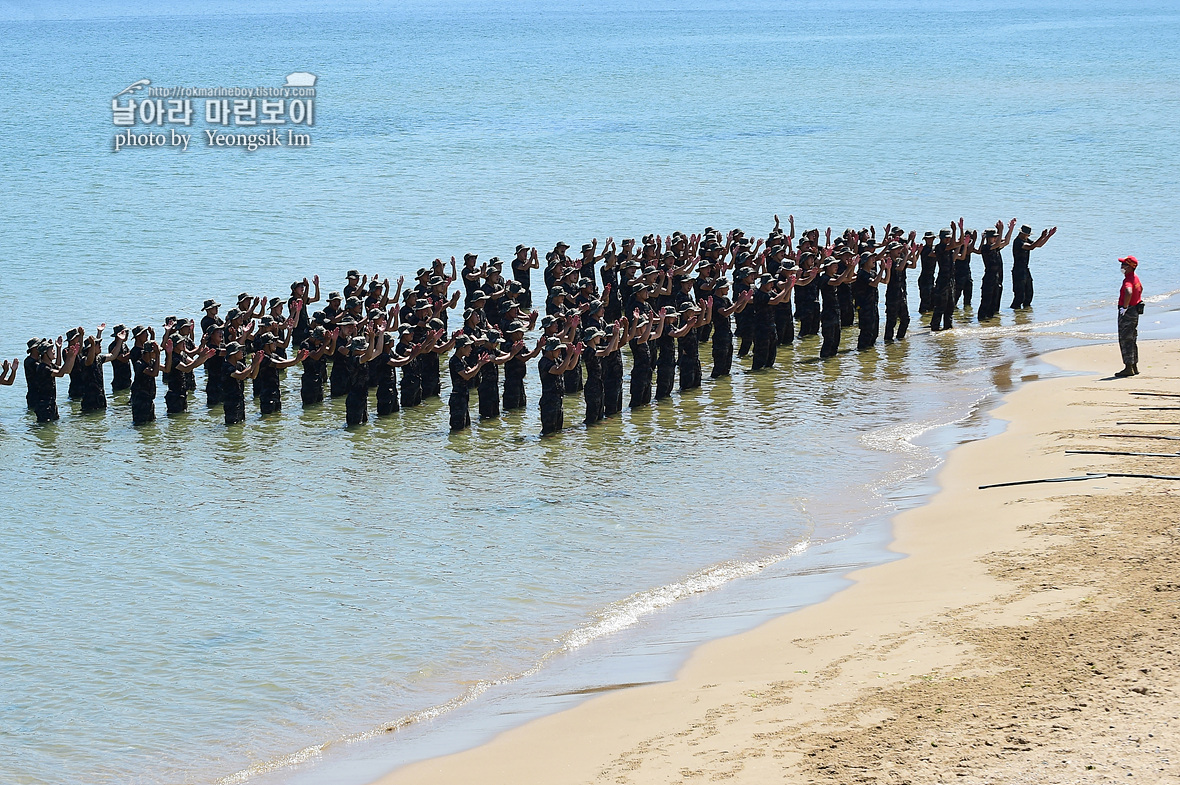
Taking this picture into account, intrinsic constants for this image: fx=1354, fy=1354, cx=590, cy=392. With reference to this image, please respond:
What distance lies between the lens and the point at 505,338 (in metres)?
17.2

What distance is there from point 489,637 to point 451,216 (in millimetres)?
29209

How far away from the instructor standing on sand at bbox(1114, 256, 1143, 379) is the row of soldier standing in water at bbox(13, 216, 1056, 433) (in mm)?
4577

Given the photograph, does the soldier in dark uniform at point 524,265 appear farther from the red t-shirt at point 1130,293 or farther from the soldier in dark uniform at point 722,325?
the red t-shirt at point 1130,293

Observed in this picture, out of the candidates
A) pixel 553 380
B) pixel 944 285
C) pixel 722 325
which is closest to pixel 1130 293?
pixel 722 325

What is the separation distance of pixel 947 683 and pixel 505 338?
1010 cm

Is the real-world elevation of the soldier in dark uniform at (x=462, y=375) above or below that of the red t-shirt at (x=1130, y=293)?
below

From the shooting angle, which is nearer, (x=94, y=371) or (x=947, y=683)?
(x=947, y=683)

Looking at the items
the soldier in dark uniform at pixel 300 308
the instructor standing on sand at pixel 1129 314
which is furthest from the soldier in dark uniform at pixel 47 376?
the instructor standing on sand at pixel 1129 314

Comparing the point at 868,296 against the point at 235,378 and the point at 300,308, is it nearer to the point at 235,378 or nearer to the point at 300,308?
the point at 300,308

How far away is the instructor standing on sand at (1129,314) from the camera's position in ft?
52.0

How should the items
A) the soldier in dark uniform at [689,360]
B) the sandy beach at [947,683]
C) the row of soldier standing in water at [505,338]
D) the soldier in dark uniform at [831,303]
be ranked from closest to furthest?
the sandy beach at [947,683]
the row of soldier standing in water at [505,338]
the soldier in dark uniform at [689,360]
the soldier in dark uniform at [831,303]

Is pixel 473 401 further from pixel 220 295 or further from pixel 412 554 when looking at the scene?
pixel 220 295

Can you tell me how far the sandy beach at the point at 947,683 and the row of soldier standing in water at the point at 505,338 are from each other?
6.59m

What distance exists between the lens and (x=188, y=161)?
5228cm
